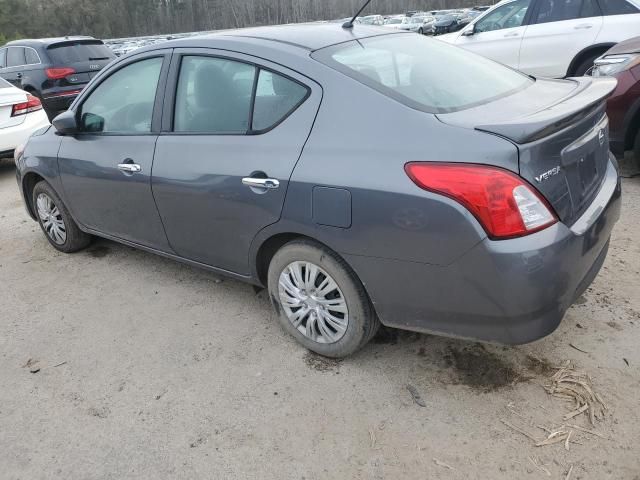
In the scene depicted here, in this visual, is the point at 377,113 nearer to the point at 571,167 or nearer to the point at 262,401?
the point at 571,167

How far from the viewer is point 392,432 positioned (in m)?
2.36

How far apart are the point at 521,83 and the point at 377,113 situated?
3.54 ft

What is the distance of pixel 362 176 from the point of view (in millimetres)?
2330

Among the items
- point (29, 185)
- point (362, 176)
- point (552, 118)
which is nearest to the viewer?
point (552, 118)

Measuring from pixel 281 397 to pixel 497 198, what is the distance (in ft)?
4.56

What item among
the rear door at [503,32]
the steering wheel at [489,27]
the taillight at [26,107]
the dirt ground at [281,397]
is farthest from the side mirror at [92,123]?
the steering wheel at [489,27]

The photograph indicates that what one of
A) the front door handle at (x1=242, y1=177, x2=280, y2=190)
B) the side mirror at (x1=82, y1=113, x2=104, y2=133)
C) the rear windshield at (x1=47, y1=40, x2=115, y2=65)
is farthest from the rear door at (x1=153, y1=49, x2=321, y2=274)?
the rear windshield at (x1=47, y1=40, x2=115, y2=65)

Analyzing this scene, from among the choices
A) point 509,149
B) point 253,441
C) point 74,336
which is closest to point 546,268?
point 509,149

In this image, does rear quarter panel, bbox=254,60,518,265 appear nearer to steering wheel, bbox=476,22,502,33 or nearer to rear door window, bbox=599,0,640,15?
rear door window, bbox=599,0,640,15

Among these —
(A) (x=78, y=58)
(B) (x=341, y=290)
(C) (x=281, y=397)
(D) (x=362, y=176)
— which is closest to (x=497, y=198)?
(D) (x=362, y=176)

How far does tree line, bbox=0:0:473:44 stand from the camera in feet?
161

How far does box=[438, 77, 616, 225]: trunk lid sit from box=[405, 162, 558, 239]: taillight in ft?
0.19

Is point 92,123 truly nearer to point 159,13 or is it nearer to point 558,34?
point 558,34

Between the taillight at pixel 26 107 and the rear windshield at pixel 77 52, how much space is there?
3327 mm
